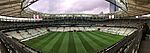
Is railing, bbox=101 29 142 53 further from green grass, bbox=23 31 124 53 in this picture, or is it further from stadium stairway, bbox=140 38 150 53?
green grass, bbox=23 31 124 53

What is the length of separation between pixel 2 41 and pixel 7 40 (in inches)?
9.4

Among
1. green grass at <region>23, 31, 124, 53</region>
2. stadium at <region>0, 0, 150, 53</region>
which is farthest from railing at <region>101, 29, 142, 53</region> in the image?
green grass at <region>23, 31, 124, 53</region>

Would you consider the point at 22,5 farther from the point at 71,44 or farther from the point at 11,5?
the point at 71,44

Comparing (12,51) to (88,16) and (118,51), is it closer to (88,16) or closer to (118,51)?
(118,51)

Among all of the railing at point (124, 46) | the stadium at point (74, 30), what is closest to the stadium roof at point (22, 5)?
the stadium at point (74, 30)

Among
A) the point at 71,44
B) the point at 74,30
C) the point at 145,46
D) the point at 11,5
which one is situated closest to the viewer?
the point at 145,46

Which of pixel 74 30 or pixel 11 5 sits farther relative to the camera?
pixel 74 30

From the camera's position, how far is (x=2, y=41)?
3.14m

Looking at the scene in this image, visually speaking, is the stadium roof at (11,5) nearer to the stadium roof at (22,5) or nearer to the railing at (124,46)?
the stadium roof at (22,5)

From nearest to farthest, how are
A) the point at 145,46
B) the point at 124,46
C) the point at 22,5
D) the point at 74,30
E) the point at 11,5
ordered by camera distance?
the point at 124,46
the point at 145,46
the point at 11,5
the point at 22,5
the point at 74,30

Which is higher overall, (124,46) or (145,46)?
(124,46)

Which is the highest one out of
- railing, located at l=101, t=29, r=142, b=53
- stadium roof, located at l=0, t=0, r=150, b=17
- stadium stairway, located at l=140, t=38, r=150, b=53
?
stadium roof, located at l=0, t=0, r=150, b=17

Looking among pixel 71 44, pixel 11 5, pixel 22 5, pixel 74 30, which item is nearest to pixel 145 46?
pixel 71 44

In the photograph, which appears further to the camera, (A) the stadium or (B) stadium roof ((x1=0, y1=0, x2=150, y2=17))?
(B) stadium roof ((x1=0, y1=0, x2=150, y2=17))
